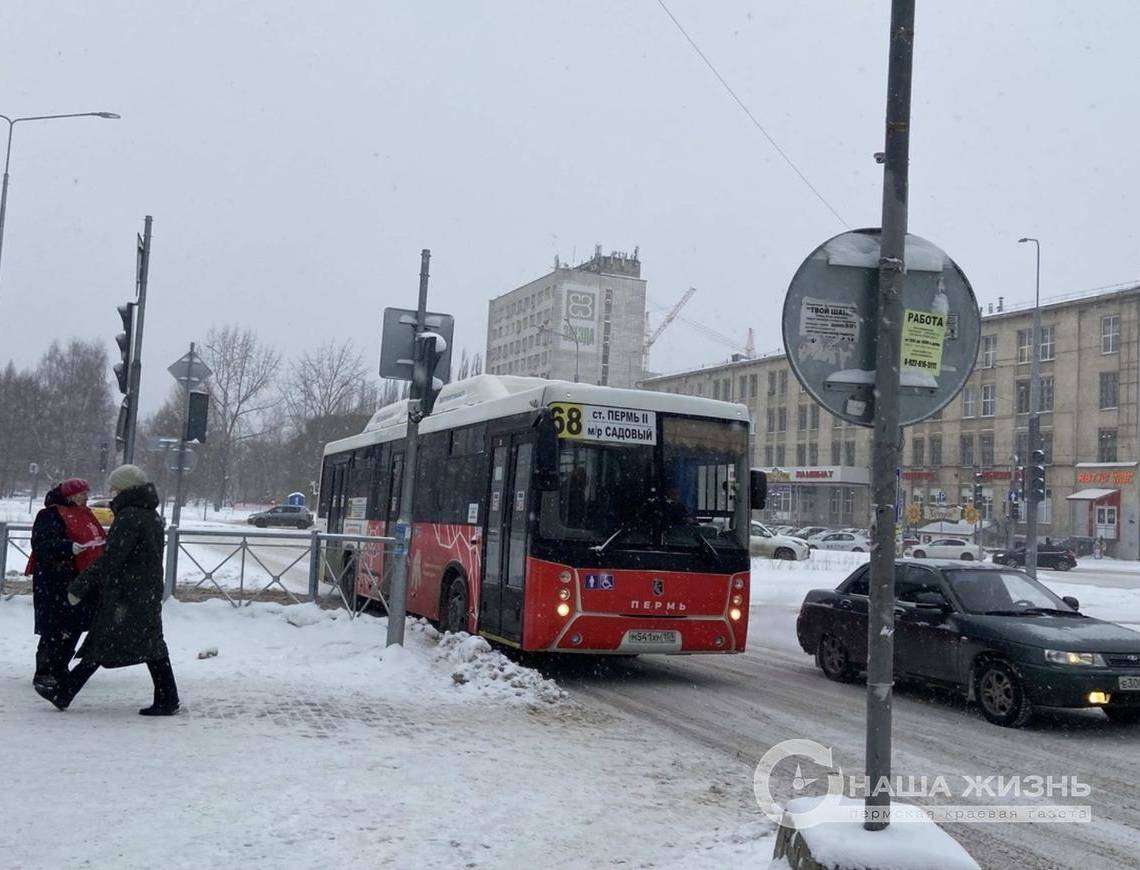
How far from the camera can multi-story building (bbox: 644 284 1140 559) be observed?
60.6 metres

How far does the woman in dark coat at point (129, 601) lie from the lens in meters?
7.51

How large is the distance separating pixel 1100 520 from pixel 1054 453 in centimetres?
502

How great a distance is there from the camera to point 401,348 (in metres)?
11.2

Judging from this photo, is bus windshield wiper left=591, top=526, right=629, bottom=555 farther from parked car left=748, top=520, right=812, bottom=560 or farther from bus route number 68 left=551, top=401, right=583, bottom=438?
parked car left=748, top=520, right=812, bottom=560

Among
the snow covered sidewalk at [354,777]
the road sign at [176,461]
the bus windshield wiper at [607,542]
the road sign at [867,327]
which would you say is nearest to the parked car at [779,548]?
the road sign at [176,461]

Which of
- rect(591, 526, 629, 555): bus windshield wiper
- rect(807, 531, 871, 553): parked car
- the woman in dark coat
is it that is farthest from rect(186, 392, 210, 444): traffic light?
rect(807, 531, 871, 553): parked car

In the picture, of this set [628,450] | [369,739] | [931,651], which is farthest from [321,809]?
[931,651]

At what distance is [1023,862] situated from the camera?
18.3 feet

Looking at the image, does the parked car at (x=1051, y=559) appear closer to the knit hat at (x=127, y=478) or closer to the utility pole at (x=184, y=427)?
the utility pole at (x=184, y=427)

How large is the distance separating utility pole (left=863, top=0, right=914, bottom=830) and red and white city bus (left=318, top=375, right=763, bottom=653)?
614 centimetres

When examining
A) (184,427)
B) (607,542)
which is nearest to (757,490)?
(607,542)

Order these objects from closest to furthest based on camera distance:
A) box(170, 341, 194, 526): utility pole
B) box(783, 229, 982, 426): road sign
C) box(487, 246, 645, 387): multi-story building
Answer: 1. box(783, 229, 982, 426): road sign
2. box(170, 341, 194, 526): utility pole
3. box(487, 246, 645, 387): multi-story building

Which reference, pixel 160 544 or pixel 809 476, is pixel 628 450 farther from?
pixel 809 476

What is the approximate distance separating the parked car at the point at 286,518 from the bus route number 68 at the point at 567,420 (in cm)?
5017
